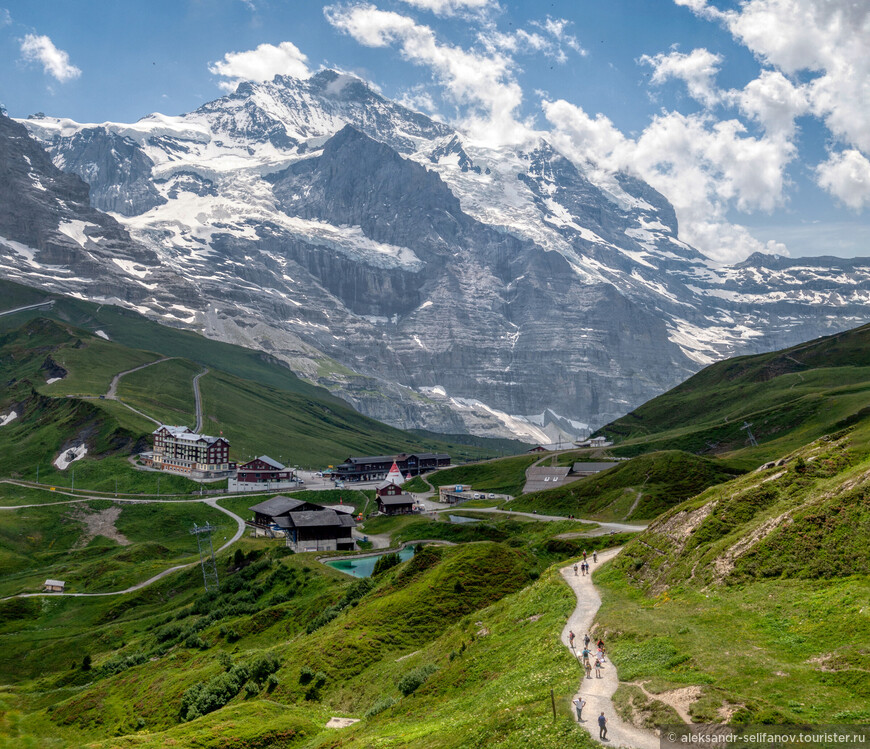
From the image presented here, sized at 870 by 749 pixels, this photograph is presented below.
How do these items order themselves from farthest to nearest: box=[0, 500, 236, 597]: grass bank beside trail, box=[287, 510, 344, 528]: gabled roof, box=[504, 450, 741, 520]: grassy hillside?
1. box=[0, 500, 236, 597]: grass bank beside trail
2. box=[287, 510, 344, 528]: gabled roof
3. box=[504, 450, 741, 520]: grassy hillside

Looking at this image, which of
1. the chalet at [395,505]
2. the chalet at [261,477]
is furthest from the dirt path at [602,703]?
the chalet at [261,477]

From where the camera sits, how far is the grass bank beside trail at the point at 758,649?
73.9 feet

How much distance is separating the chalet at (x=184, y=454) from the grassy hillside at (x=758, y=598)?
528 feet

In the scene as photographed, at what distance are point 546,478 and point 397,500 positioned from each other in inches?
1330

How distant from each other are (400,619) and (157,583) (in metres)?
66.2

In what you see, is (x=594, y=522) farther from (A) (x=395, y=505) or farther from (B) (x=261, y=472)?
(B) (x=261, y=472)

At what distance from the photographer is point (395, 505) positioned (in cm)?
14325

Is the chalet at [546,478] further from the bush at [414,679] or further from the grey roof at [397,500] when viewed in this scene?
the bush at [414,679]

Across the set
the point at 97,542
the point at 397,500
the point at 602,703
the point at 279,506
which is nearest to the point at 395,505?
the point at 397,500

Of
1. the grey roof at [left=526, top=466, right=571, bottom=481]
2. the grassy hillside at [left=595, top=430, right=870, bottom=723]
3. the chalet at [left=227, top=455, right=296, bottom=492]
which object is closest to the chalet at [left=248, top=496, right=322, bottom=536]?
the chalet at [left=227, top=455, right=296, bottom=492]

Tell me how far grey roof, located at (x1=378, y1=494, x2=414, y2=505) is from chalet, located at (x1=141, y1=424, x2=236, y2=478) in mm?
69417

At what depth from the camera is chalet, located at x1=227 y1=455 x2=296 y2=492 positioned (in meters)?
187

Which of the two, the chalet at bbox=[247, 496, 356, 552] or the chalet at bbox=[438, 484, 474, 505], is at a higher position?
the chalet at bbox=[247, 496, 356, 552]

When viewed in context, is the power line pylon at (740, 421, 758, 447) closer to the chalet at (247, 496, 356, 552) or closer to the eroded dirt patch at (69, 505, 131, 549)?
the chalet at (247, 496, 356, 552)
